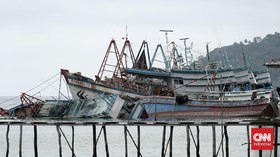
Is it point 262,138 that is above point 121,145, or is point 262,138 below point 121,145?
above

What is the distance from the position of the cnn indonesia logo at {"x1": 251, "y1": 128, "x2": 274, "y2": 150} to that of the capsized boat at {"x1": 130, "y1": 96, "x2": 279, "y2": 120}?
147ft

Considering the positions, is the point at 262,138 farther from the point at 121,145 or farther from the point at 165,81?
the point at 165,81

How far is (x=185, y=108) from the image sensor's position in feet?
267

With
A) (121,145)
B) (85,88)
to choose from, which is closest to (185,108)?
(121,145)

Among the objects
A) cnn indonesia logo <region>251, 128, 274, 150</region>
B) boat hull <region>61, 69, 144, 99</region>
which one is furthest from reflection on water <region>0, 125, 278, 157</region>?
cnn indonesia logo <region>251, 128, 274, 150</region>

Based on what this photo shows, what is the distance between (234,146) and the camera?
68.2 meters

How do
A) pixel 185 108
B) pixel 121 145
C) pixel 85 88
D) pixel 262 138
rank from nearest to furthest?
1. pixel 262 138
2. pixel 121 145
3. pixel 185 108
4. pixel 85 88

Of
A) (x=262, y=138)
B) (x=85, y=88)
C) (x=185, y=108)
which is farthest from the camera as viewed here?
(x=85, y=88)

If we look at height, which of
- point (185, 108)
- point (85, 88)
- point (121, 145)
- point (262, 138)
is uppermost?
point (85, 88)

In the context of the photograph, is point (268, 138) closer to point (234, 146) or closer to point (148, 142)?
point (234, 146)

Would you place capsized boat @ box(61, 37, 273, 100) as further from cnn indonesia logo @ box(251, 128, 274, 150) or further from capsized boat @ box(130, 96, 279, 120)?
cnn indonesia logo @ box(251, 128, 274, 150)

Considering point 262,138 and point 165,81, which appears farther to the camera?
point 165,81

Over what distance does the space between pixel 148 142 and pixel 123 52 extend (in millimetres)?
22178

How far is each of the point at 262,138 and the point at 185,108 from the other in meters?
46.5
